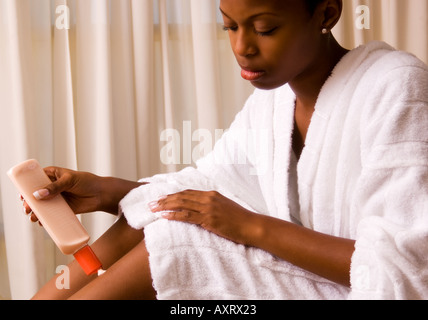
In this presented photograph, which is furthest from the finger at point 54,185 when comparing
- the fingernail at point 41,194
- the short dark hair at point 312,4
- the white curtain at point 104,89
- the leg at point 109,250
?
the white curtain at point 104,89

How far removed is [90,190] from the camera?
3.14 ft

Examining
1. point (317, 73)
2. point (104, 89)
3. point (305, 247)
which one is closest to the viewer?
point (305, 247)

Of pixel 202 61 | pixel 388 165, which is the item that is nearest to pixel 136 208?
pixel 388 165

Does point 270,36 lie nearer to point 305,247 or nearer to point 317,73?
point 317,73

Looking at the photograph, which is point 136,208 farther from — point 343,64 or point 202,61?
point 202,61

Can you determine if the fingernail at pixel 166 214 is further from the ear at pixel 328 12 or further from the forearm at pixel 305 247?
the ear at pixel 328 12

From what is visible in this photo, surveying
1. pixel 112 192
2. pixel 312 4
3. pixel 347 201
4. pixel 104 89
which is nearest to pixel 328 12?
pixel 312 4

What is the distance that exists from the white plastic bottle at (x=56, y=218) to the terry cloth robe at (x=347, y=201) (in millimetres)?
79

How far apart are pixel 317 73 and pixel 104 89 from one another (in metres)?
0.77

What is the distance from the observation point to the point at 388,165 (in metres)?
0.74

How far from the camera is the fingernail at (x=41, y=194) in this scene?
84cm

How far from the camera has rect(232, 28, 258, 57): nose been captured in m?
0.83

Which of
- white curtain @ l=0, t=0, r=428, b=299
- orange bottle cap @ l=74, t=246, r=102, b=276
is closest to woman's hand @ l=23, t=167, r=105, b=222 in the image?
orange bottle cap @ l=74, t=246, r=102, b=276

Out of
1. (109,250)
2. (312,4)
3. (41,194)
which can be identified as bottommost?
(109,250)
